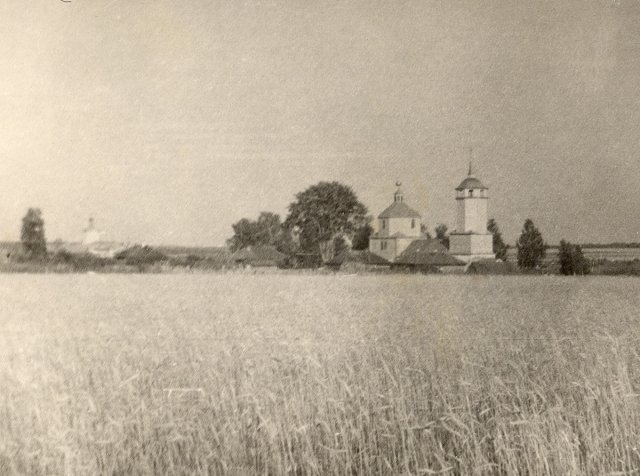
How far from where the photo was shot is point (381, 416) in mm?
3059

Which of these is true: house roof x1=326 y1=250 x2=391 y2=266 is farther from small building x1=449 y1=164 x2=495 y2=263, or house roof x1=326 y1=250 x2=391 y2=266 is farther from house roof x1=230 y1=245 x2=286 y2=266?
small building x1=449 y1=164 x2=495 y2=263

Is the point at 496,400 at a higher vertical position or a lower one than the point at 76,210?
lower

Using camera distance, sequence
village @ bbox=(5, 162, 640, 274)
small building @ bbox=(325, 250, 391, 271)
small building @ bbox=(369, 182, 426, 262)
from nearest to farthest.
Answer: small building @ bbox=(369, 182, 426, 262), village @ bbox=(5, 162, 640, 274), small building @ bbox=(325, 250, 391, 271)

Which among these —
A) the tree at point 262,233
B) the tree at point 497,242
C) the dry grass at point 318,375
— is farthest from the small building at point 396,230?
the tree at point 262,233

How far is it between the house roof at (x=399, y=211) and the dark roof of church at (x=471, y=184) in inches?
10.9

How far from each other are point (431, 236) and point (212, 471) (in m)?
1.81

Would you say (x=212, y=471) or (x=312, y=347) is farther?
(x=312, y=347)

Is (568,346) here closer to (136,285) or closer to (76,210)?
(136,285)

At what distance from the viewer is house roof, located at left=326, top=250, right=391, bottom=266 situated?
3.98 m

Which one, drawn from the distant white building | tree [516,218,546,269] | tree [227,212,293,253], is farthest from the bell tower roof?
the distant white building

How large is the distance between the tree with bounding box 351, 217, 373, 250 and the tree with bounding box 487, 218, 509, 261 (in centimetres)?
65

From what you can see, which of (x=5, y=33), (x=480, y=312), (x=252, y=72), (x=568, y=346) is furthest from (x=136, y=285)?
(x=568, y=346)

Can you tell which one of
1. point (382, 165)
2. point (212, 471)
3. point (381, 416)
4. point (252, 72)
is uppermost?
point (252, 72)

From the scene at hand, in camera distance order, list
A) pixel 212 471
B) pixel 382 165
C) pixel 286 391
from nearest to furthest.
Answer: pixel 212 471
pixel 286 391
pixel 382 165
